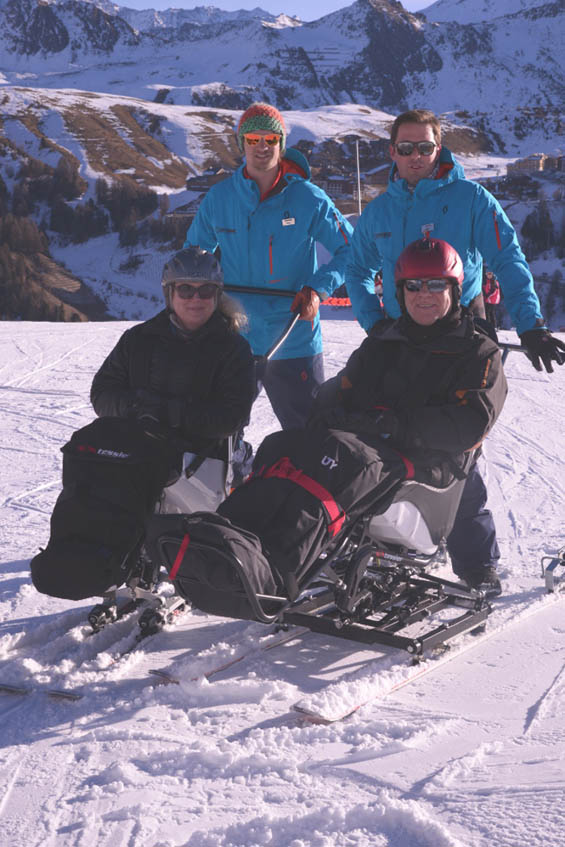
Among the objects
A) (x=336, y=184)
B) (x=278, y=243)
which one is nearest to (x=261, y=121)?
(x=278, y=243)

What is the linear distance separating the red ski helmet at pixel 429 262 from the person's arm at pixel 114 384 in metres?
1.01

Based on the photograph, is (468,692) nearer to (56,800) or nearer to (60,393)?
(56,800)

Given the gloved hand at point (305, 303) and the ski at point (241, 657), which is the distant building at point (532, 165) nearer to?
the gloved hand at point (305, 303)

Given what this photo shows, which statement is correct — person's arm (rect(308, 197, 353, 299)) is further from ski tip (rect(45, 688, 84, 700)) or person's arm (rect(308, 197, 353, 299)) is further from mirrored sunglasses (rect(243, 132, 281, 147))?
ski tip (rect(45, 688, 84, 700))

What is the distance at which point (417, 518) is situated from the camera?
2826 millimetres

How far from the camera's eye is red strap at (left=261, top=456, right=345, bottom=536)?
2.37 metres

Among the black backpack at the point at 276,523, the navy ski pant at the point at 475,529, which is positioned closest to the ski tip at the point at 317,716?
the black backpack at the point at 276,523

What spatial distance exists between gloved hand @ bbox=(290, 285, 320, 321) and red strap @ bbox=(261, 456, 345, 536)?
1100 millimetres

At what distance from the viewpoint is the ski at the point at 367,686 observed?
2393mm

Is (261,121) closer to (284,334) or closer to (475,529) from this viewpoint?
(284,334)

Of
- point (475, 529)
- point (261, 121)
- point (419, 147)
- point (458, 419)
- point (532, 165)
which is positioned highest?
point (532, 165)

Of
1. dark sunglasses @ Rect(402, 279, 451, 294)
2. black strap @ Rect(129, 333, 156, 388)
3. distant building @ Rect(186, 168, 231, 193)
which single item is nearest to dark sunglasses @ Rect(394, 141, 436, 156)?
dark sunglasses @ Rect(402, 279, 451, 294)

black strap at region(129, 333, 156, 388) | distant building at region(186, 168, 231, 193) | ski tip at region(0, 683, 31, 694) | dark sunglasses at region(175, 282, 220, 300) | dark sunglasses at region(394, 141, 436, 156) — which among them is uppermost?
distant building at region(186, 168, 231, 193)

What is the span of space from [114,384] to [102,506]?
69 centimetres
